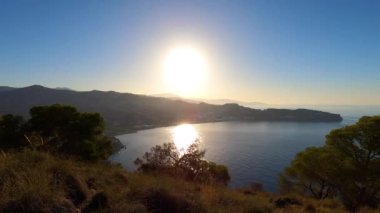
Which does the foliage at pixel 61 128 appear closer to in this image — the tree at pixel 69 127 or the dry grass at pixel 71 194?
the tree at pixel 69 127

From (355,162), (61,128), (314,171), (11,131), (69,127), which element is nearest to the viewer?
(355,162)

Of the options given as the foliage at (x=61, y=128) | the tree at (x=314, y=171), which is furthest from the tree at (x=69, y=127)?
the tree at (x=314, y=171)

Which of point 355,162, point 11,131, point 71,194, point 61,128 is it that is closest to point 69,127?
point 61,128

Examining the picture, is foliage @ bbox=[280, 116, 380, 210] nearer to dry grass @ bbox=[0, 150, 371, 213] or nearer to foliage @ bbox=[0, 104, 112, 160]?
dry grass @ bbox=[0, 150, 371, 213]

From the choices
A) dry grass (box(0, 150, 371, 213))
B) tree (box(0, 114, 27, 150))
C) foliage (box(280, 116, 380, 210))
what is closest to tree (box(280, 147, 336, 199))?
foliage (box(280, 116, 380, 210))

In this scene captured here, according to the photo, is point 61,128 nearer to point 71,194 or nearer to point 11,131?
point 11,131

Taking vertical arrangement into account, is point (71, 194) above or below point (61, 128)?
above

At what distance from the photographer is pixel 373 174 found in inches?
879

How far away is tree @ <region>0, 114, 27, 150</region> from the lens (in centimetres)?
2968

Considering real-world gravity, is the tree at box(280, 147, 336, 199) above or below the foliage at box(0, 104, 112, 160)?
below

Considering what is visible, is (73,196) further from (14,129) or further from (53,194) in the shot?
(14,129)

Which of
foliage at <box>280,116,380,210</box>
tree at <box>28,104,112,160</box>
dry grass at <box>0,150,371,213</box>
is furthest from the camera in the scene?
tree at <box>28,104,112,160</box>

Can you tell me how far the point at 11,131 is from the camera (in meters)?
30.6

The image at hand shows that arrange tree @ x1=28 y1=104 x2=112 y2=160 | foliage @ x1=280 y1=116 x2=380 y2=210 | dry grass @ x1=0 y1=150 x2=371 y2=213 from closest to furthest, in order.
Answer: dry grass @ x1=0 y1=150 x2=371 y2=213
foliage @ x1=280 y1=116 x2=380 y2=210
tree @ x1=28 y1=104 x2=112 y2=160
